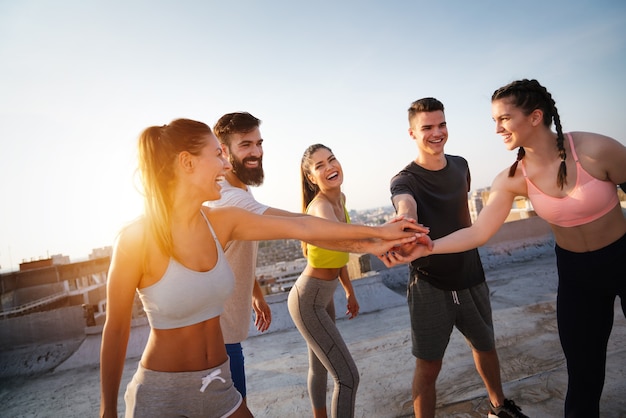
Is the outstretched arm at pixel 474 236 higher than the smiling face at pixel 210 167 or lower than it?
lower

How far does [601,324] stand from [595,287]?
0.73 ft

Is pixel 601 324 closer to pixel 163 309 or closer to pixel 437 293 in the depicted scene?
pixel 437 293

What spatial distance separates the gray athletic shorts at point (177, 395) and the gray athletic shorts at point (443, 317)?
1554mm

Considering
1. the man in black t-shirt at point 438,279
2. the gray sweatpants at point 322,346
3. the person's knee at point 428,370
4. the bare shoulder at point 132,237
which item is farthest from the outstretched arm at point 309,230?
the person's knee at point 428,370

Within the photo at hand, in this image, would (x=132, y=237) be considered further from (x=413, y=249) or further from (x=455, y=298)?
(x=455, y=298)

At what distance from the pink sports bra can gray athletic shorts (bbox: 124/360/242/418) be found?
2.15 meters

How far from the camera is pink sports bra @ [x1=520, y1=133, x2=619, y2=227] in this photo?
1.95 m

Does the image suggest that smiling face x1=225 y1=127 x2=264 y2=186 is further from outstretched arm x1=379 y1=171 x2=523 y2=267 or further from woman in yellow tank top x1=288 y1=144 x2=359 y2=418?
outstretched arm x1=379 y1=171 x2=523 y2=267

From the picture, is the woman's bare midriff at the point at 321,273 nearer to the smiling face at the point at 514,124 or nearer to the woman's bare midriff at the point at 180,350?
the woman's bare midriff at the point at 180,350

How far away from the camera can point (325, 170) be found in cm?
298

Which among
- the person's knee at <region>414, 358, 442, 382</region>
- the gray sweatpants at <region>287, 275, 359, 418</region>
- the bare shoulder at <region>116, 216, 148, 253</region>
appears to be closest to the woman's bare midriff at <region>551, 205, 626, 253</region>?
the person's knee at <region>414, 358, 442, 382</region>

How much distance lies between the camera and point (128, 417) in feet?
4.88

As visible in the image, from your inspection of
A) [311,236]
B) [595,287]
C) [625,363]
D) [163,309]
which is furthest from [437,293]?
[625,363]

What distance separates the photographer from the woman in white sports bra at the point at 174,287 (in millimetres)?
1483
